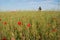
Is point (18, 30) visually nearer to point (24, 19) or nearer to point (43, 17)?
point (24, 19)

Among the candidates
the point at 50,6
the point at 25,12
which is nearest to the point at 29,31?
the point at 25,12

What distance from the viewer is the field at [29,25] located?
1.14m

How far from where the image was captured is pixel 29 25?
3.79ft

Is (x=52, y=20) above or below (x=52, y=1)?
below

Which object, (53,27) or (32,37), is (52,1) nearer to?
(53,27)

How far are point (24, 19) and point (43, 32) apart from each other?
0.17 metres

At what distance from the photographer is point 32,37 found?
3.75ft

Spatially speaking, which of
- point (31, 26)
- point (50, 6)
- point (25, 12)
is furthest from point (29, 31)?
point (50, 6)

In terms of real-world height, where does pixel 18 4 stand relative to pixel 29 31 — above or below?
above

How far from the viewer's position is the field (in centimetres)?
114

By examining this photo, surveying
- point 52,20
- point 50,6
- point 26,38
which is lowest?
point 26,38

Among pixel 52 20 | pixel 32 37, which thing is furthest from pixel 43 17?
pixel 32 37

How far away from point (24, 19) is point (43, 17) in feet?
0.48

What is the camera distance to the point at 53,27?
46.4 inches
